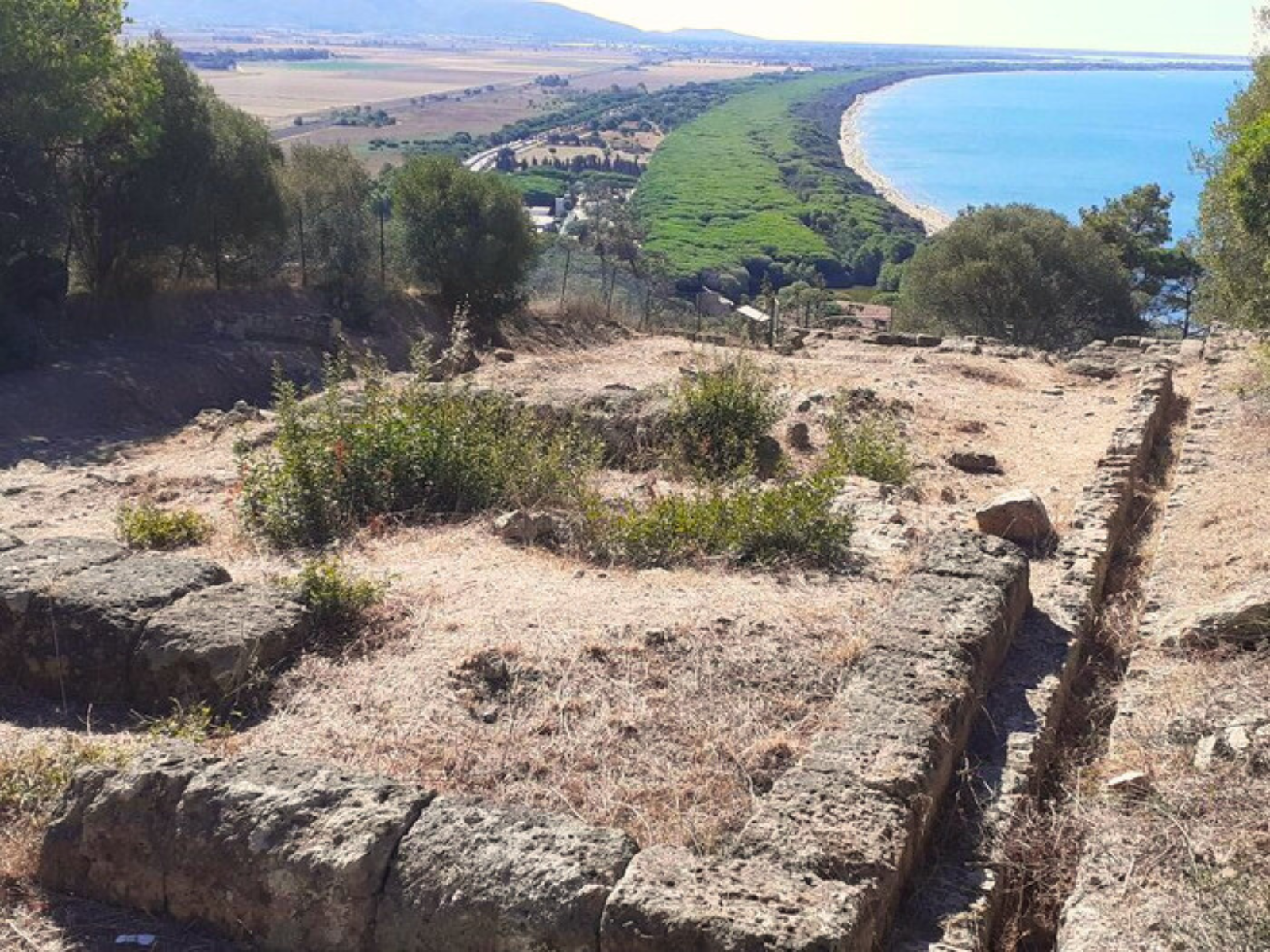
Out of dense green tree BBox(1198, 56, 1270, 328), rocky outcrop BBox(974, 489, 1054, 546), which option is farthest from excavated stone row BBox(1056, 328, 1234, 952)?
dense green tree BBox(1198, 56, 1270, 328)

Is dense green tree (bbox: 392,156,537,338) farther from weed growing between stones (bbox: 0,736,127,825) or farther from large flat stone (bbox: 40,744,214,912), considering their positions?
large flat stone (bbox: 40,744,214,912)

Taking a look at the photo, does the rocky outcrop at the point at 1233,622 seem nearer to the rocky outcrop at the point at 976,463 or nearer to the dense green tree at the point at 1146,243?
the rocky outcrop at the point at 976,463

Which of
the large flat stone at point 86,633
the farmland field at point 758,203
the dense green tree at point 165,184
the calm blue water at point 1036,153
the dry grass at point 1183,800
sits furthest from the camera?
the calm blue water at point 1036,153

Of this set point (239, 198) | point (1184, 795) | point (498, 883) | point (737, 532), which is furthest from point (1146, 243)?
point (498, 883)

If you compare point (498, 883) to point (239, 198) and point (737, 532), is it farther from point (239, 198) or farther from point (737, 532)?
point (239, 198)

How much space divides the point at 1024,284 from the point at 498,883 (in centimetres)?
2584

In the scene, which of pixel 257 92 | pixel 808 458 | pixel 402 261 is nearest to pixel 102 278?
pixel 402 261

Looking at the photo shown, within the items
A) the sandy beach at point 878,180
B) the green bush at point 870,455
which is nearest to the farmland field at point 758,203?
the sandy beach at point 878,180

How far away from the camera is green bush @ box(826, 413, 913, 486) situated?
1083cm

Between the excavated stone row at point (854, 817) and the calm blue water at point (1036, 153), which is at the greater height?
the calm blue water at point (1036, 153)

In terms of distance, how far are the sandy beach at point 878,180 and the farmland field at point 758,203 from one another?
1.72 meters

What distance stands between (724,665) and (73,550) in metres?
4.01

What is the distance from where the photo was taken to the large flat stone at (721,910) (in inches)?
150

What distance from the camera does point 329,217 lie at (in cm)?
2380
